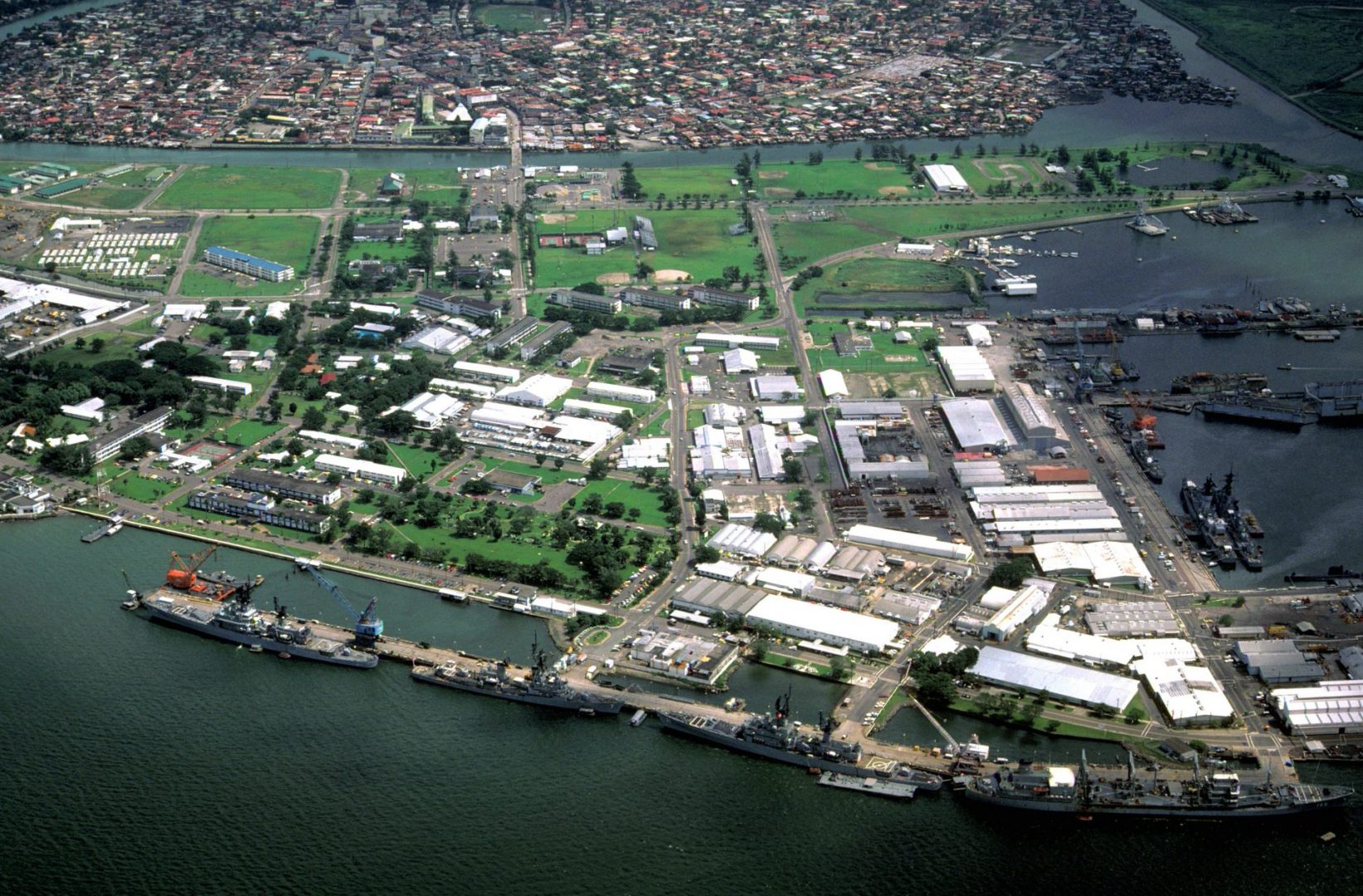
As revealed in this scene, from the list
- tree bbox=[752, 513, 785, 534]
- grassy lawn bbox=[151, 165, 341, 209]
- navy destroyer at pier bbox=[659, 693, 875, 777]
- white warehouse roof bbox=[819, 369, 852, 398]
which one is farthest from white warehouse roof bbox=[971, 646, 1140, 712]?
grassy lawn bbox=[151, 165, 341, 209]

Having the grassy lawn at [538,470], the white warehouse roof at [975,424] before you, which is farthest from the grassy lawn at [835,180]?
the grassy lawn at [538,470]

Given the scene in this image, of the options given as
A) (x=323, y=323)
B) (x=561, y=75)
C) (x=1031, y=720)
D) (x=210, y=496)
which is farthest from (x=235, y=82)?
(x=1031, y=720)

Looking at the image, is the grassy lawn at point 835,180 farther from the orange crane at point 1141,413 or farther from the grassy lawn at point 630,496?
the grassy lawn at point 630,496

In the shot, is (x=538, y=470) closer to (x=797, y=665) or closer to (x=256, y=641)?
(x=256, y=641)

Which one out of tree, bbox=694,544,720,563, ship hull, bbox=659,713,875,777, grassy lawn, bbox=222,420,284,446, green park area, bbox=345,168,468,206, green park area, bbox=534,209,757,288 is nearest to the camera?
ship hull, bbox=659,713,875,777

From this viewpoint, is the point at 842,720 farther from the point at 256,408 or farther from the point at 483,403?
the point at 256,408

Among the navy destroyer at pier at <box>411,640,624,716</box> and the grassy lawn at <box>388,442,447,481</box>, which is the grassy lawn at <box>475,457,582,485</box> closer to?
the grassy lawn at <box>388,442,447,481</box>

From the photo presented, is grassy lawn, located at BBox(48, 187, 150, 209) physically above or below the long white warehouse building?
above
